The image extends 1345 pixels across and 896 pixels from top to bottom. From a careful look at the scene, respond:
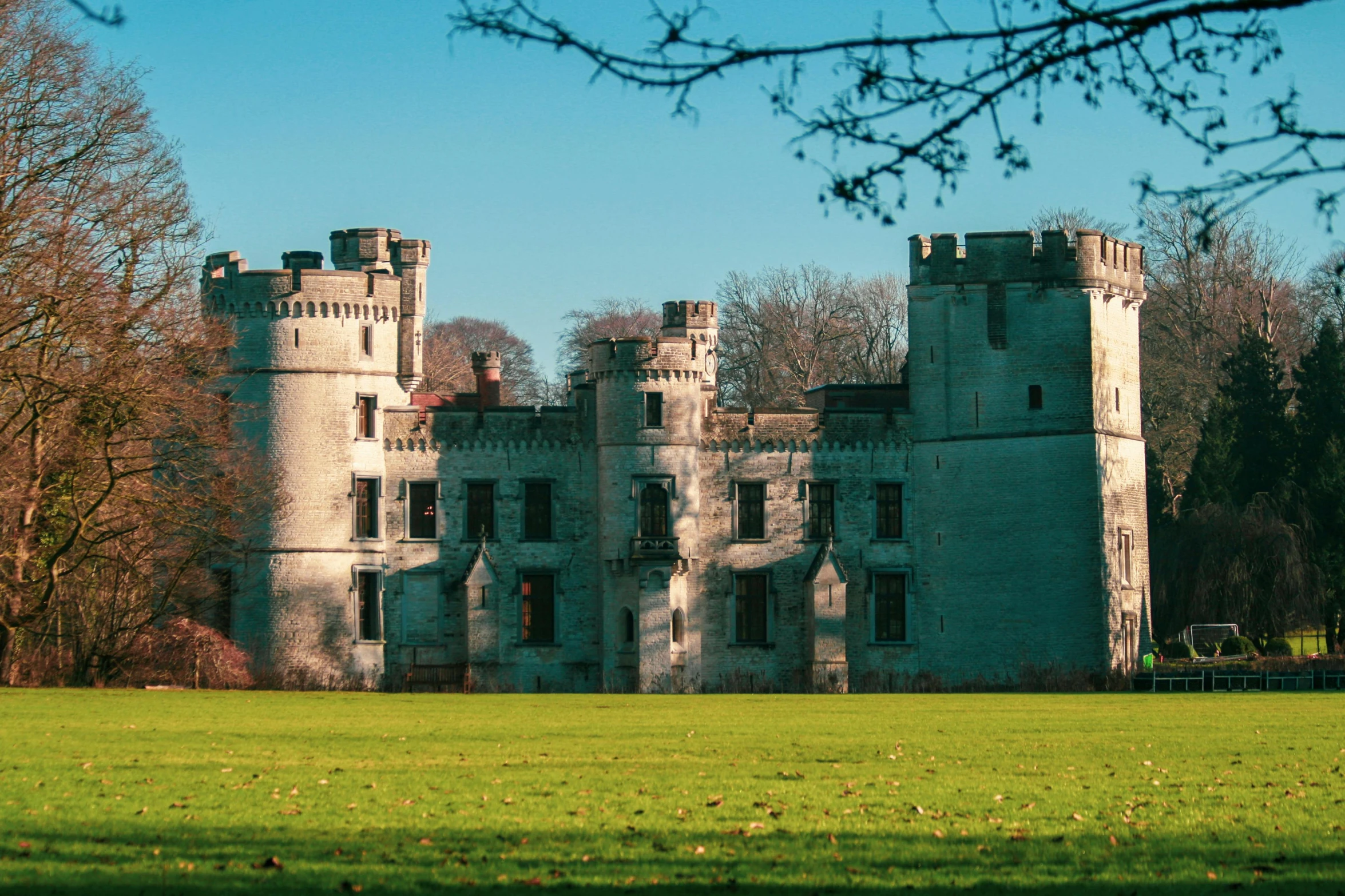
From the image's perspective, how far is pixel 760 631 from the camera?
1490 inches

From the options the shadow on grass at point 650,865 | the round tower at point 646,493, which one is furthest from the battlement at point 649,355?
the shadow on grass at point 650,865

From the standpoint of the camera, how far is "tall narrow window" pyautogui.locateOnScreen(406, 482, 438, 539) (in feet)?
123

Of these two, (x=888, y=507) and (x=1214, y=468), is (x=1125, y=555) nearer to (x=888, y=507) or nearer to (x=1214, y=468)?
(x=888, y=507)

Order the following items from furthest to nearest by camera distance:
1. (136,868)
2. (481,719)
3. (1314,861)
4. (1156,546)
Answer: (1156,546), (481,719), (1314,861), (136,868)

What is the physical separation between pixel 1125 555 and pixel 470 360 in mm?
34647

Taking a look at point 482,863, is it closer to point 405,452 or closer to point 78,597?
point 78,597

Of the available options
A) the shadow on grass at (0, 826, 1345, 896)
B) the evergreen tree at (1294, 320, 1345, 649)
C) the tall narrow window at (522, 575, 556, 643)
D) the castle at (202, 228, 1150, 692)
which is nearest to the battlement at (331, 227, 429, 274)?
the castle at (202, 228, 1150, 692)

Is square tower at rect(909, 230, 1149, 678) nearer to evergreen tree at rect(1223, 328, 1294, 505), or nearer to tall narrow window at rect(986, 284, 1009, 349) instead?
tall narrow window at rect(986, 284, 1009, 349)

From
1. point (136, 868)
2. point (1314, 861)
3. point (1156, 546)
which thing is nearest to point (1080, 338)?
point (1156, 546)

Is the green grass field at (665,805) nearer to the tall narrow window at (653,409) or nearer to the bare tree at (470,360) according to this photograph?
the tall narrow window at (653,409)

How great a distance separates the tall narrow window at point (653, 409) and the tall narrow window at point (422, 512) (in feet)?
15.3

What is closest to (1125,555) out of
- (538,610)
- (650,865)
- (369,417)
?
(538,610)

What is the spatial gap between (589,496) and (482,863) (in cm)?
2811

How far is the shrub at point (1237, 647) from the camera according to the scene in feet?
133
